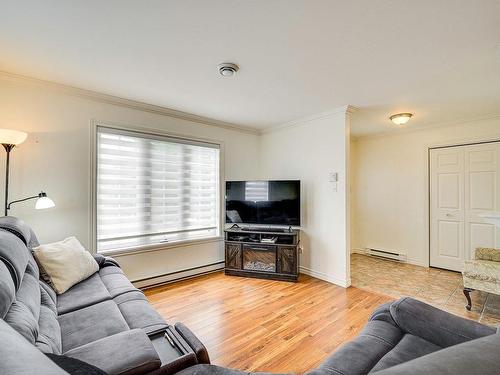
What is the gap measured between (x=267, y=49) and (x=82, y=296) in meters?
2.34

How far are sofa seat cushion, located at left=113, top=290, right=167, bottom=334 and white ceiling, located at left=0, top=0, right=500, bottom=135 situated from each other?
190 centimetres

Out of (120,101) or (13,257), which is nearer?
(13,257)

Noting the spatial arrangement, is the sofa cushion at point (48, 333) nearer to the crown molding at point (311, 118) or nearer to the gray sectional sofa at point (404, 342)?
the gray sectional sofa at point (404, 342)

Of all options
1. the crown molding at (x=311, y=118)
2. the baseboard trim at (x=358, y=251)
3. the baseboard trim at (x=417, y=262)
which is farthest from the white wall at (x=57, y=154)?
the baseboard trim at (x=417, y=262)

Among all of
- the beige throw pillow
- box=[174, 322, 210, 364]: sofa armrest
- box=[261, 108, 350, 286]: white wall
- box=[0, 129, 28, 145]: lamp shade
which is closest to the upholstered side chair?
box=[261, 108, 350, 286]: white wall

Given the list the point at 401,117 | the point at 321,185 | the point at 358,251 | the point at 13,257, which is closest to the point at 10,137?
the point at 13,257

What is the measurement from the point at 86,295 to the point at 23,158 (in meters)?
1.65

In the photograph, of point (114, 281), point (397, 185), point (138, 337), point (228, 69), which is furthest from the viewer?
point (397, 185)

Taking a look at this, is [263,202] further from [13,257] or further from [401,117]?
[13,257]

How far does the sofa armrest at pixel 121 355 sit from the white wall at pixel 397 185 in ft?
15.2

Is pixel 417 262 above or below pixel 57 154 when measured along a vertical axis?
below

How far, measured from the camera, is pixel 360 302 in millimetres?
2822

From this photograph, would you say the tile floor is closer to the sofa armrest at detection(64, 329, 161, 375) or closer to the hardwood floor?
the hardwood floor

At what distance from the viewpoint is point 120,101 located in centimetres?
301
